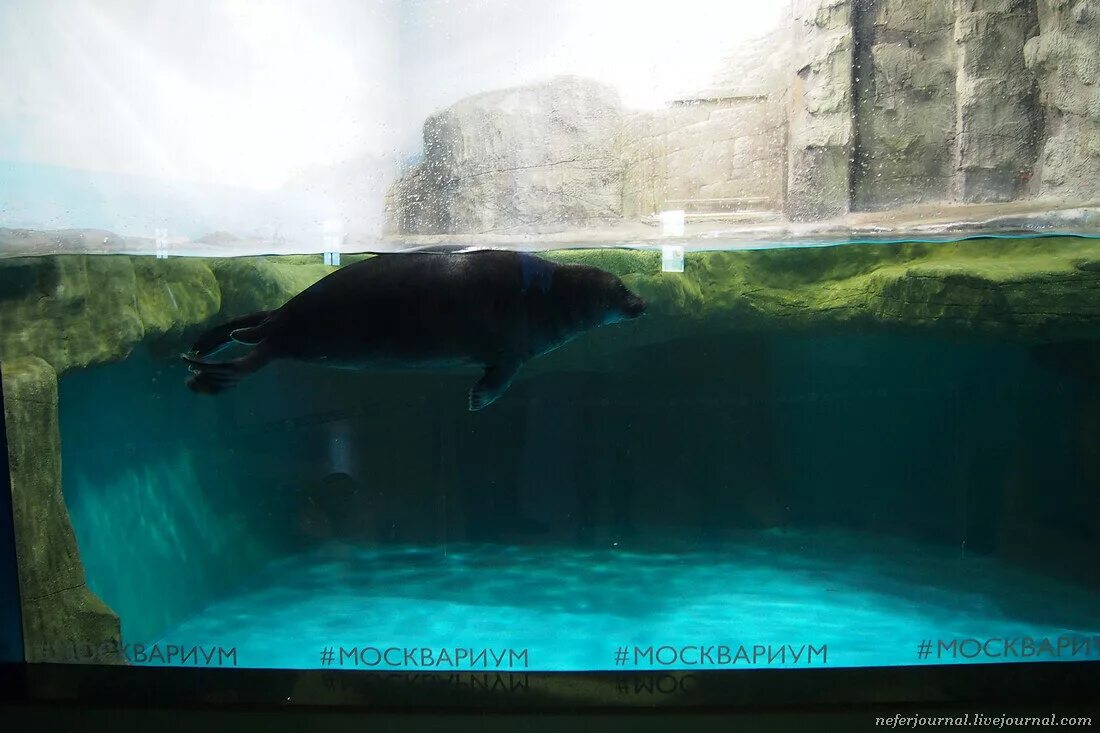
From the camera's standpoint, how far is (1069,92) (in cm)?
502

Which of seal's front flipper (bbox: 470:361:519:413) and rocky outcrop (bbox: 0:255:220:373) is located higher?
rocky outcrop (bbox: 0:255:220:373)

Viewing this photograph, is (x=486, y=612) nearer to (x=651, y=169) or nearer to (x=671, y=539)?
(x=671, y=539)

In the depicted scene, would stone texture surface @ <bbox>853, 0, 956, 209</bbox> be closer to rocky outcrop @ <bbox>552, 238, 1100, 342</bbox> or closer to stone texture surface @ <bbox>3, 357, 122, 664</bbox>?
rocky outcrop @ <bbox>552, 238, 1100, 342</bbox>

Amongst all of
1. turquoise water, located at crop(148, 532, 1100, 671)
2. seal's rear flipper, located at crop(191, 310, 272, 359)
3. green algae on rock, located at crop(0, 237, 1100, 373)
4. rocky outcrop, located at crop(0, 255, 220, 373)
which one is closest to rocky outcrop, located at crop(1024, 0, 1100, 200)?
green algae on rock, located at crop(0, 237, 1100, 373)

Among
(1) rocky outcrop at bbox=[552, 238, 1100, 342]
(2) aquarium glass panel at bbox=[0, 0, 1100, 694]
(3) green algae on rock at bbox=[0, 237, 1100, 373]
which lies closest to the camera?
(3) green algae on rock at bbox=[0, 237, 1100, 373]

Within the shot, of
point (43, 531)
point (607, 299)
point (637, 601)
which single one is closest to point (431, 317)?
point (607, 299)

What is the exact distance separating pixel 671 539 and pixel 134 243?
4.27m

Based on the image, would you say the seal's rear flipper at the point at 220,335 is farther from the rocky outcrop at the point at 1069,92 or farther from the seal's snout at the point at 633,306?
the rocky outcrop at the point at 1069,92

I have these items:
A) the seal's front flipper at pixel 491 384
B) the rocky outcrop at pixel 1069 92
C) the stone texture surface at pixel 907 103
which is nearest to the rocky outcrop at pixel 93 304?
the seal's front flipper at pixel 491 384

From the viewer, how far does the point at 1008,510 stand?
16.5ft

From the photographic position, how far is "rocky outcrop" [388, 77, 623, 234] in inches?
181

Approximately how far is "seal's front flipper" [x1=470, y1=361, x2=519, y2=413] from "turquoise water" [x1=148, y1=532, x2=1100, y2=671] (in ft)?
A: 3.87

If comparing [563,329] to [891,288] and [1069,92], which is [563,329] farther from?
[1069,92]

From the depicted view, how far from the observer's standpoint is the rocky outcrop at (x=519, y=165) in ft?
15.1
